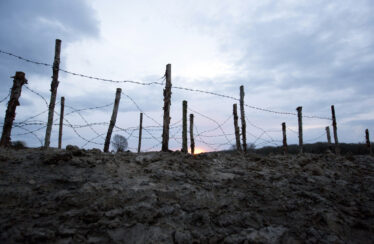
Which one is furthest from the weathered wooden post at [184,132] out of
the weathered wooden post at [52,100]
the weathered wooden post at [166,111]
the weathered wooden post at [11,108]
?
the weathered wooden post at [11,108]

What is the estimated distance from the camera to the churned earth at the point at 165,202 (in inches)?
120

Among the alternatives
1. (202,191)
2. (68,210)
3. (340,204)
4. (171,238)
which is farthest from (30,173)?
(340,204)

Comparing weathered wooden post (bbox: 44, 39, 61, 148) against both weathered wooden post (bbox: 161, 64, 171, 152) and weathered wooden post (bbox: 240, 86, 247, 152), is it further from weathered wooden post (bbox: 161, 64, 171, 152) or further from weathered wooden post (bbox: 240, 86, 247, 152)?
weathered wooden post (bbox: 240, 86, 247, 152)

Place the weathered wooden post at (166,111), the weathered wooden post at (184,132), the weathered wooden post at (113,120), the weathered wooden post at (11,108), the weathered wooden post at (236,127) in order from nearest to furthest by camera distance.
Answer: the weathered wooden post at (11,108)
the weathered wooden post at (166,111)
the weathered wooden post at (113,120)
the weathered wooden post at (184,132)
the weathered wooden post at (236,127)

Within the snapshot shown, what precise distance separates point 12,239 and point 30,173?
5.47 feet

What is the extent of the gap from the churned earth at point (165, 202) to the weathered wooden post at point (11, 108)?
1397 millimetres

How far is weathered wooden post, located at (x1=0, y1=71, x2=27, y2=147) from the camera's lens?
5832 mm

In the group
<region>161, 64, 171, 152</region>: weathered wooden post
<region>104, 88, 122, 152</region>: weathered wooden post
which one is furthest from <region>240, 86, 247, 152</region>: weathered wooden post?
<region>104, 88, 122, 152</region>: weathered wooden post

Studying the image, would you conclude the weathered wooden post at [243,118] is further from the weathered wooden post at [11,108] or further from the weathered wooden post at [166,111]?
the weathered wooden post at [11,108]

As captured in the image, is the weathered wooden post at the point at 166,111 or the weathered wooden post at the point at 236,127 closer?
the weathered wooden post at the point at 166,111

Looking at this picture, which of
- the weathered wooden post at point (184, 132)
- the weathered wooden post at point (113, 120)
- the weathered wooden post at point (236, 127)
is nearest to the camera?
the weathered wooden post at point (113, 120)

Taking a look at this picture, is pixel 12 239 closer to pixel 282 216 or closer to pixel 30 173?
pixel 30 173

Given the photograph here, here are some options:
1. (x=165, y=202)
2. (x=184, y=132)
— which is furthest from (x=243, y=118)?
(x=165, y=202)

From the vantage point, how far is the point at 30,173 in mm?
4004
